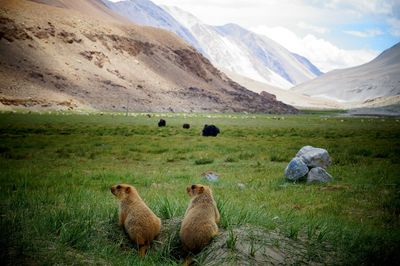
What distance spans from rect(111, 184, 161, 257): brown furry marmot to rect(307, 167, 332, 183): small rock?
10162mm

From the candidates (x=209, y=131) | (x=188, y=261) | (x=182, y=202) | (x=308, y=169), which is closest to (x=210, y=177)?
(x=308, y=169)

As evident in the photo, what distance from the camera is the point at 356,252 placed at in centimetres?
737

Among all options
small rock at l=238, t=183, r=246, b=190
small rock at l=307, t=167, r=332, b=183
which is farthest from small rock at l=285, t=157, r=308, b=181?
small rock at l=238, t=183, r=246, b=190

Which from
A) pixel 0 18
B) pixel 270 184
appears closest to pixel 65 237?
pixel 270 184

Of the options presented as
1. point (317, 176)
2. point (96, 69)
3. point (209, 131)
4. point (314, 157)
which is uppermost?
point (96, 69)

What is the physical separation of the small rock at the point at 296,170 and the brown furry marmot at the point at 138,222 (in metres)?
9.96

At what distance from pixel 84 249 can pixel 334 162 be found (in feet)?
59.4

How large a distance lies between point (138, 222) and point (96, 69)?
15031 centimetres

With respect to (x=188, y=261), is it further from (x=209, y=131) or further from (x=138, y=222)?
(x=209, y=131)

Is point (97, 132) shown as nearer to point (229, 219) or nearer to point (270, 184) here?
point (270, 184)

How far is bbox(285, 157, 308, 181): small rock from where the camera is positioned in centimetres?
1641

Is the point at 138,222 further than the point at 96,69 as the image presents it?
No

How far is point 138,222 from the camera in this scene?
7.25m

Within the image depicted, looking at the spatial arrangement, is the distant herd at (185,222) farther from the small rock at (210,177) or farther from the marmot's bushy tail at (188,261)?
the small rock at (210,177)
